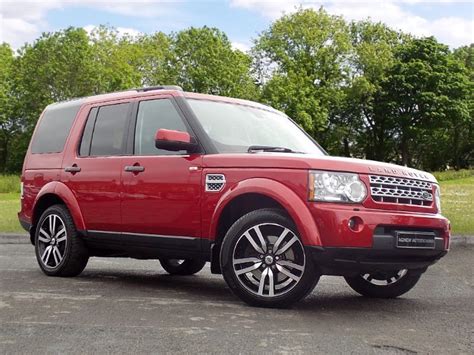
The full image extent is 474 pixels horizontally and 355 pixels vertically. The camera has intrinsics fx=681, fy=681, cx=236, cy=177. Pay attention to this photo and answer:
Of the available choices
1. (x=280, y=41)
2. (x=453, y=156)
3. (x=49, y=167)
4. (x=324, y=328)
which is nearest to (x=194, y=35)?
(x=280, y=41)

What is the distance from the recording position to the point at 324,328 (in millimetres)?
4930

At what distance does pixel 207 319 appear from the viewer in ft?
16.9

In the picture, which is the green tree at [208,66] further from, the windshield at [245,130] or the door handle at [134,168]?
the door handle at [134,168]

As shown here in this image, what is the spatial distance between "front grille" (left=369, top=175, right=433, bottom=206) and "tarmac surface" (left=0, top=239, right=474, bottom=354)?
951 mm

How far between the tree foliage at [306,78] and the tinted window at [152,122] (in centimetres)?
4352

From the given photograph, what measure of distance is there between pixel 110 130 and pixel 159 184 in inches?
49.7

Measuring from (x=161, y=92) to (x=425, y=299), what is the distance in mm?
3316

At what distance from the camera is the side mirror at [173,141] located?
238 inches

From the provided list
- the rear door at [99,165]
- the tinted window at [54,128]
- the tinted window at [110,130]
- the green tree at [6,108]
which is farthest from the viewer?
the green tree at [6,108]

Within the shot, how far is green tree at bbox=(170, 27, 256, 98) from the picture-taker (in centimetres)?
5041

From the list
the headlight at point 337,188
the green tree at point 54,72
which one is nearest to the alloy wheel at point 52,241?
the headlight at point 337,188

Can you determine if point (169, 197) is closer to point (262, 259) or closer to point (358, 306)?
point (262, 259)

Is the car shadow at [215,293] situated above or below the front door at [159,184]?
below

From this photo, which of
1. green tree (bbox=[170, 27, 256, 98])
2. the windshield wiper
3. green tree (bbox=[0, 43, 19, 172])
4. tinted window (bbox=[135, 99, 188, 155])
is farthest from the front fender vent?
green tree (bbox=[0, 43, 19, 172])
